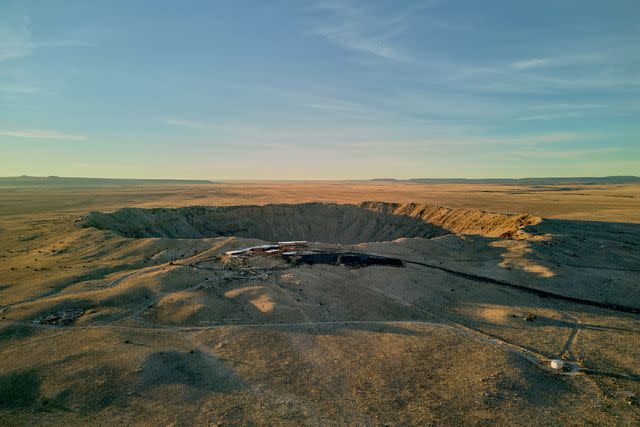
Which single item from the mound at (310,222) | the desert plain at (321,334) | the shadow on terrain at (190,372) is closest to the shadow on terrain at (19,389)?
the desert plain at (321,334)

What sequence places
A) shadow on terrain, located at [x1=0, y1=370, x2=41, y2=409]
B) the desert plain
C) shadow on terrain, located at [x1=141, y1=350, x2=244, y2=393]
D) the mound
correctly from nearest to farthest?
the desert plain
shadow on terrain, located at [x1=0, y1=370, x2=41, y2=409]
shadow on terrain, located at [x1=141, y1=350, x2=244, y2=393]
the mound

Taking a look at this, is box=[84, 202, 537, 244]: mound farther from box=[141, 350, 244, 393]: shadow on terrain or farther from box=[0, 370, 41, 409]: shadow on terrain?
box=[141, 350, 244, 393]: shadow on terrain

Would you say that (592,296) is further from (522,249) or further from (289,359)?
(289,359)

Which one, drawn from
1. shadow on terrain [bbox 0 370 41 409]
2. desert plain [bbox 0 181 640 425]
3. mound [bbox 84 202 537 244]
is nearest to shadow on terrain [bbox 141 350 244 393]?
desert plain [bbox 0 181 640 425]

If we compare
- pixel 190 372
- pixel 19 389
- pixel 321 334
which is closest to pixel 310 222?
pixel 321 334

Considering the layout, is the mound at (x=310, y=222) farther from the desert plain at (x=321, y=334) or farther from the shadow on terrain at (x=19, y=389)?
the shadow on terrain at (x=19, y=389)

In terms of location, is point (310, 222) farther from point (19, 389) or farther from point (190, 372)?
point (19, 389)

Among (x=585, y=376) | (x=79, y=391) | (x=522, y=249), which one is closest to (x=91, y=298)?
(x=79, y=391)
